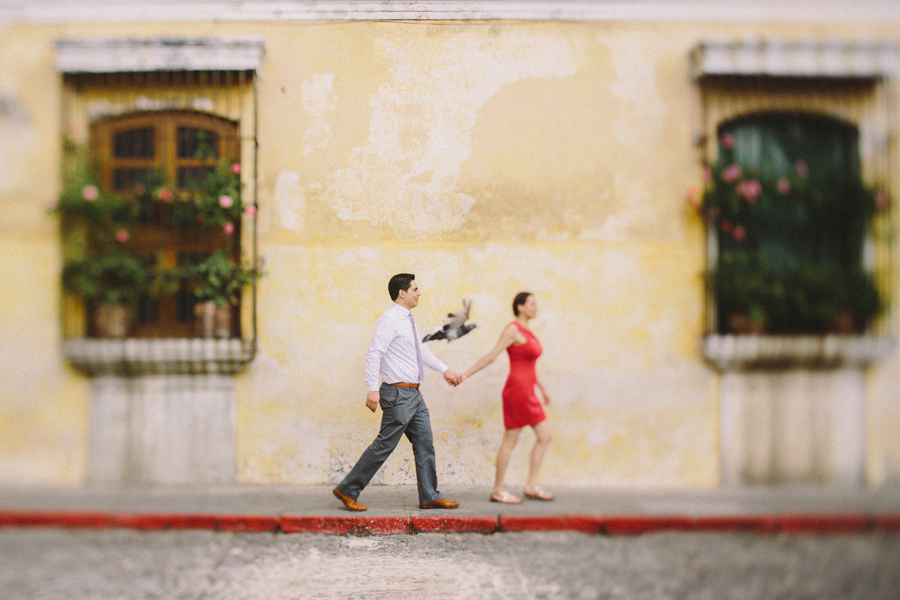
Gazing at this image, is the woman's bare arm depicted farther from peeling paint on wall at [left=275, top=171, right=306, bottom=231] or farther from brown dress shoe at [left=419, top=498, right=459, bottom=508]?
peeling paint on wall at [left=275, top=171, right=306, bottom=231]

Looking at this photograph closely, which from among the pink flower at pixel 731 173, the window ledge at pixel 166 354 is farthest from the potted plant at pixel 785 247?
the window ledge at pixel 166 354

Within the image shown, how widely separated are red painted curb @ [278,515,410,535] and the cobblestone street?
0.08 metres

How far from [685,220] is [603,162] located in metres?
0.94

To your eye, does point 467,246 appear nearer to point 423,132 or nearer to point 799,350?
point 423,132

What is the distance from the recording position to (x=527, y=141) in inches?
235

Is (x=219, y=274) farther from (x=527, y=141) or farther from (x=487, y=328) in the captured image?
(x=527, y=141)

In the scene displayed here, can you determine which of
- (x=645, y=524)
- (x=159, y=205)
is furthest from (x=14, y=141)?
(x=645, y=524)

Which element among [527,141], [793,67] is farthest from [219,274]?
[793,67]

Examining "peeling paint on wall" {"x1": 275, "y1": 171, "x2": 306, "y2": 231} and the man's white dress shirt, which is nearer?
the man's white dress shirt

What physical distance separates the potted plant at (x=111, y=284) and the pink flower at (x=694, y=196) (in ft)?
16.4

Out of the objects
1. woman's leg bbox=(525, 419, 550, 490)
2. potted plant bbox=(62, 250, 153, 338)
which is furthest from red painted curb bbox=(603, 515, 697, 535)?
potted plant bbox=(62, 250, 153, 338)

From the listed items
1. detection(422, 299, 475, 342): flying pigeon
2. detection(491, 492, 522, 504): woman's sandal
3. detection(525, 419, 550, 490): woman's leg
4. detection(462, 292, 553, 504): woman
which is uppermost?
detection(422, 299, 475, 342): flying pigeon

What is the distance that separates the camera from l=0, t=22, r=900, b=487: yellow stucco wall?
5.89m

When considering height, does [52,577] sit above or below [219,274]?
below
